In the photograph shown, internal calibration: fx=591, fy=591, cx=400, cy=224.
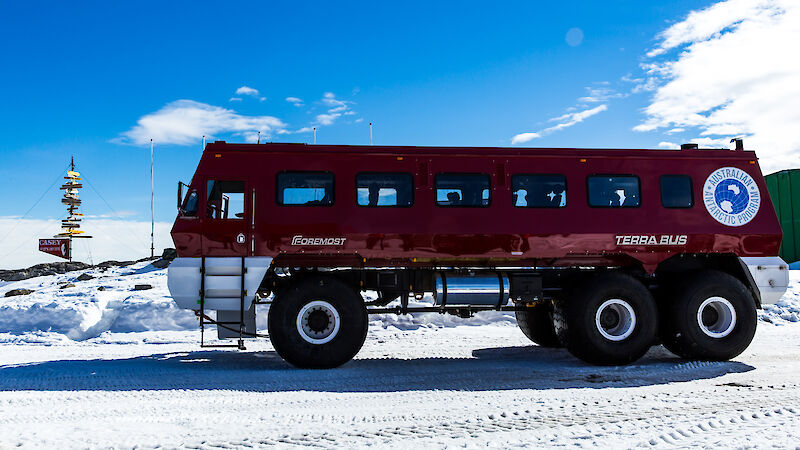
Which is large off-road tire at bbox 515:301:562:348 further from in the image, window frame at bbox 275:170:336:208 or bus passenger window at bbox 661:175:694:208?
window frame at bbox 275:170:336:208

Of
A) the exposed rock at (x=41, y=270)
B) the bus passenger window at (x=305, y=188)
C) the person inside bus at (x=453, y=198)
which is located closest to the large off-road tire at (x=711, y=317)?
the person inside bus at (x=453, y=198)

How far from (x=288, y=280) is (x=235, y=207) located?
1.37 metres

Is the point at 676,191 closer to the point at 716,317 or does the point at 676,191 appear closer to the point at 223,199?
the point at 716,317

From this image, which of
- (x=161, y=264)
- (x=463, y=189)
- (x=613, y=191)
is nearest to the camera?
(x=463, y=189)

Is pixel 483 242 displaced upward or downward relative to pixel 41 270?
upward

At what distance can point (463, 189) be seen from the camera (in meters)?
9.07

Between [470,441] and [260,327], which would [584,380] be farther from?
[260,327]

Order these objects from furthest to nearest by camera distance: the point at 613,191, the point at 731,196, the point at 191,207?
the point at 731,196
the point at 613,191
the point at 191,207

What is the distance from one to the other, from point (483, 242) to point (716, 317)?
402 centimetres

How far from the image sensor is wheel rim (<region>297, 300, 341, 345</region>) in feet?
28.0

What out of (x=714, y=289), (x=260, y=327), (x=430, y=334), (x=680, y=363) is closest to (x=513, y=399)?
(x=680, y=363)

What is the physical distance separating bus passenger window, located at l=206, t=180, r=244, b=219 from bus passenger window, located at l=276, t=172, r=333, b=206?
1.94ft

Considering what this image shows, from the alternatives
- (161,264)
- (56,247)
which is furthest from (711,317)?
(56,247)

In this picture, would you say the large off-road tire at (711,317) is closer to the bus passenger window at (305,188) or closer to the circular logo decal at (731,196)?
the circular logo decal at (731,196)
